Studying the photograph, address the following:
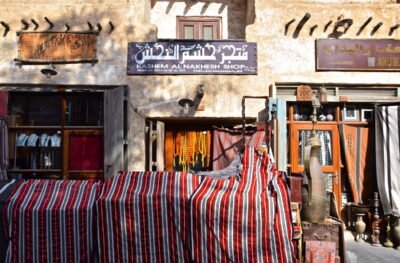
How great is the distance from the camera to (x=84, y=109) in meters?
7.30

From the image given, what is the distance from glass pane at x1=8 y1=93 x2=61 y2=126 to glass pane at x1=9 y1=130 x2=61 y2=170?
0.23 metres

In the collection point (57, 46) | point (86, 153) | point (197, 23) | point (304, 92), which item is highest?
point (197, 23)

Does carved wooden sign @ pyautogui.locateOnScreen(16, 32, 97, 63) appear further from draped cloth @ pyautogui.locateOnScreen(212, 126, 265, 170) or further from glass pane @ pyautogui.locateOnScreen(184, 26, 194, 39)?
draped cloth @ pyautogui.locateOnScreen(212, 126, 265, 170)

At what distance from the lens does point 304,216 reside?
153 inches

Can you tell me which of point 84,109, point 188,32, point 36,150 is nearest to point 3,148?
point 36,150

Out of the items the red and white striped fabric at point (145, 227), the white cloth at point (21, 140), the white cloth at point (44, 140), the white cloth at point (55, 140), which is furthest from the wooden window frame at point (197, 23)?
the red and white striped fabric at point (145, 227)

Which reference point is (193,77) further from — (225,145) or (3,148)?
(3,148)

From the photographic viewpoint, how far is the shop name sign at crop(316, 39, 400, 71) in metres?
7.01

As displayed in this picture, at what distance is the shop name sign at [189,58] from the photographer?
23.2ft

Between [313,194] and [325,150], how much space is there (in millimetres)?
3447

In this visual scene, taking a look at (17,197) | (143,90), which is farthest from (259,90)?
(17,197)

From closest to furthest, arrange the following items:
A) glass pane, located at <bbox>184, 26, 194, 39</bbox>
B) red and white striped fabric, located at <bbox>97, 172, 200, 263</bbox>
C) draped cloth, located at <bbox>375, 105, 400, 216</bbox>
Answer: red and white striped fabric, located at <bbox>97, 172, 200, 263</bbox>, draped cloth, located at <bbox>375, 105, 400, 216</bbox>, glass pane, located at <bbox>184, 26, 194, 39</bbox>

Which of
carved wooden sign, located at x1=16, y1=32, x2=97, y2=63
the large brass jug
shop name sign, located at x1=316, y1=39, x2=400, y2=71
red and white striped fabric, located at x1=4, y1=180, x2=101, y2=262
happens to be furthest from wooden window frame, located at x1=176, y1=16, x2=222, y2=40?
red and white striped fabric, located at x1=4, y1=180, x2=101, y2=262

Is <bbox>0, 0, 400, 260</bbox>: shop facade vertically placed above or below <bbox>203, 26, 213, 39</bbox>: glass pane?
below
